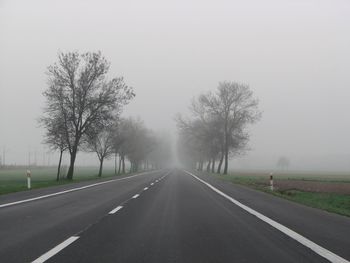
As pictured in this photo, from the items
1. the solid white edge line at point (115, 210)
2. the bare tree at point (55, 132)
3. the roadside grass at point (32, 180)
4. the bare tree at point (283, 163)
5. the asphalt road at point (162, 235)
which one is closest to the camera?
the asphalt road at point (162, 235)

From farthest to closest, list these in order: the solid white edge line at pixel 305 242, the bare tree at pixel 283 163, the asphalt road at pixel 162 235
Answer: the bare tree at pixel 283 163 → the asphalt road at pixel 162 235 → the solid white edge line at pixel 305 242

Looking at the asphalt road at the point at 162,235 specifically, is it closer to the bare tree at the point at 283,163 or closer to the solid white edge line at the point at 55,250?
the solid white edge line at the point at 55,250

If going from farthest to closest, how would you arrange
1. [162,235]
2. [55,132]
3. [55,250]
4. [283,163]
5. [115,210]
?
[283,163], [55,132], [115,210], [162,235], [55,250]

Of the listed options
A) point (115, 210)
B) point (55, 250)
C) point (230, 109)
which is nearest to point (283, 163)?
point (230, 109)

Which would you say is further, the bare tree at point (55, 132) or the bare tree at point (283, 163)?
the bare tree at point (283, 163)

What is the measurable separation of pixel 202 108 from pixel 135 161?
2584 centimetres

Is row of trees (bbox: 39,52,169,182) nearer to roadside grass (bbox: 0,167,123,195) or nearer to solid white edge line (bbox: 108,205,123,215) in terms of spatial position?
roadside grass (bbox: 0,167,123,195)

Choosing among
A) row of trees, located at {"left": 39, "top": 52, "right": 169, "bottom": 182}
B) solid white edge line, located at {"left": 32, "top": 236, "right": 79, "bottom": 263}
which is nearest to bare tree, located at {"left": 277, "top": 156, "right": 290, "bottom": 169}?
row of trees, located at {"left": 39, "top": 52, "right": 169, "bottom": 182}

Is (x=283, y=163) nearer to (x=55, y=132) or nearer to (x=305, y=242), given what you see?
(x=55, y=132)

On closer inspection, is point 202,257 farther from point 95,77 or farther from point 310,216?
point 95,77

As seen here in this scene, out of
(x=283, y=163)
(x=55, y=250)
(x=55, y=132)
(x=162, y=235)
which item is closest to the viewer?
(x=55, y=250)

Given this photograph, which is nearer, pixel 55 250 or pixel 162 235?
pixel 55 250

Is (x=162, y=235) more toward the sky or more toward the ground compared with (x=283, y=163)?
more toward the ground

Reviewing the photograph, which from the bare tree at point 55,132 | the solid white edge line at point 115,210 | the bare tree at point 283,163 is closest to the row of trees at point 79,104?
the bare tree at point 55,132
